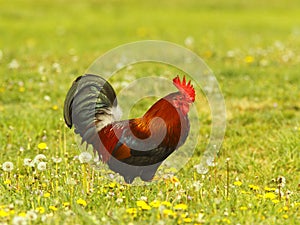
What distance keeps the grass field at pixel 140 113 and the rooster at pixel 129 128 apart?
26cm

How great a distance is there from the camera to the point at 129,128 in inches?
228

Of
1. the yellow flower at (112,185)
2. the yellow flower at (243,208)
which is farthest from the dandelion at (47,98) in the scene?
the yellow flower at (243,208)

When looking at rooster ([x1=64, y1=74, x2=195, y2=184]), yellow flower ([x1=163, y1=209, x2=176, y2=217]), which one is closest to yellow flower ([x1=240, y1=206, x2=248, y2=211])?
yellow flower ([x1=163, y1=209, x2=176, y2=217])

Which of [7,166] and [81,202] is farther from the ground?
[7,166]

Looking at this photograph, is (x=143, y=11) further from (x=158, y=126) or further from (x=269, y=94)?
(x=158, y=126)

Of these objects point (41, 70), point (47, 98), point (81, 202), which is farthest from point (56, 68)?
point (81, 202)

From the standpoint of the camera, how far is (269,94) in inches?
381

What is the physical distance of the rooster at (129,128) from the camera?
223 inches

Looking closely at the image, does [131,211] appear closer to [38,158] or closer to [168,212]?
[168,212]

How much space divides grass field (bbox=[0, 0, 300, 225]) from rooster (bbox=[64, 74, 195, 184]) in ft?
0.87

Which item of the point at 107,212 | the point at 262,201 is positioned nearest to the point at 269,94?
the point at 262,201

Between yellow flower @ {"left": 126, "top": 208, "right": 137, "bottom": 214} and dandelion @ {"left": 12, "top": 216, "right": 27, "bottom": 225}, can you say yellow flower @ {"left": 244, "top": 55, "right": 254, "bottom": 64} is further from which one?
dandelion @ {"left": 12, "top": 216, "right": 27, "bottom": 225}

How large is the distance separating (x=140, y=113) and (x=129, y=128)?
9.41 ft

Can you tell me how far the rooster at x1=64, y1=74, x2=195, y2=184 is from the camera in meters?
5.67
